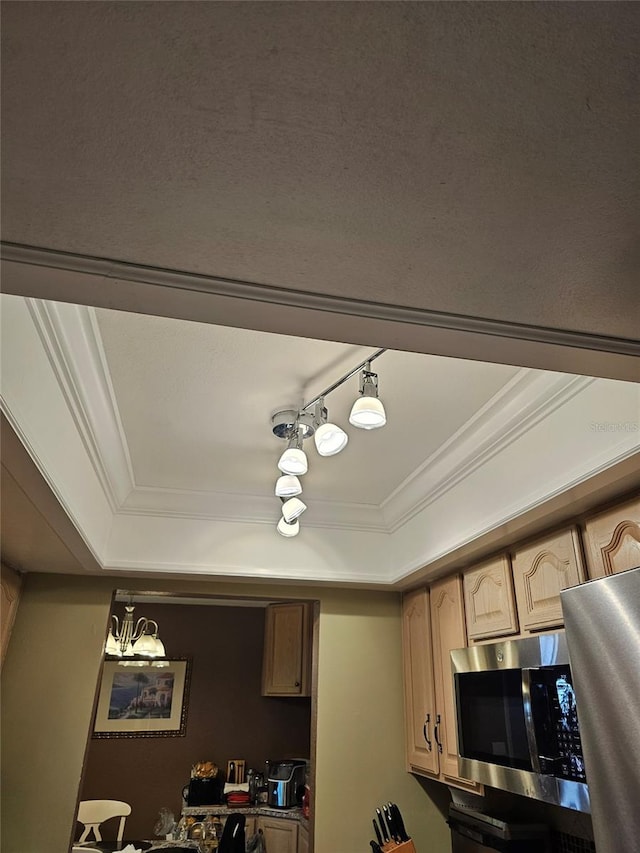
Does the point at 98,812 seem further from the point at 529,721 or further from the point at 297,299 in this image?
the point at 297,299

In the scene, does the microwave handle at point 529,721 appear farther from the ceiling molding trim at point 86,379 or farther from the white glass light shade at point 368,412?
the ceiling molding trim at point 86,379

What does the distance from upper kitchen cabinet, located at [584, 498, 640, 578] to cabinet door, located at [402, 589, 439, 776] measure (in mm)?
1286

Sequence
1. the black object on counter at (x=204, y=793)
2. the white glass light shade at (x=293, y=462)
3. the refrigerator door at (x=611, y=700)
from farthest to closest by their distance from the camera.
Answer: the black object on counter at (x=204, y=793), the white glass light shade at (x=293, y=462), the refrigerator door at (x=611, y=700)

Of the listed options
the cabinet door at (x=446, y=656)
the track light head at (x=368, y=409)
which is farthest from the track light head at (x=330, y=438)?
the cabinet door at (x=446, y=656)

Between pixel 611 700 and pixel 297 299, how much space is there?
1.13m

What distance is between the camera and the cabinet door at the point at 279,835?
3.75 metres

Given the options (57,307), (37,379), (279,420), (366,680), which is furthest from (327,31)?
(366,680)

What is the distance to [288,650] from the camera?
179 inches

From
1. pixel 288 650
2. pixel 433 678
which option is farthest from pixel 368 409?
pixel 288 650

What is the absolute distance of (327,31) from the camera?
569 mm

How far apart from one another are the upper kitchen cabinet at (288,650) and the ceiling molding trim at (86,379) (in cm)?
245

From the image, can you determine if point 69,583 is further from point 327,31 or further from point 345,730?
point 327,31

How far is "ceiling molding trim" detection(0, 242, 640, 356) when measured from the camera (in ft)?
2.77

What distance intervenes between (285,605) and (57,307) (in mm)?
3705
